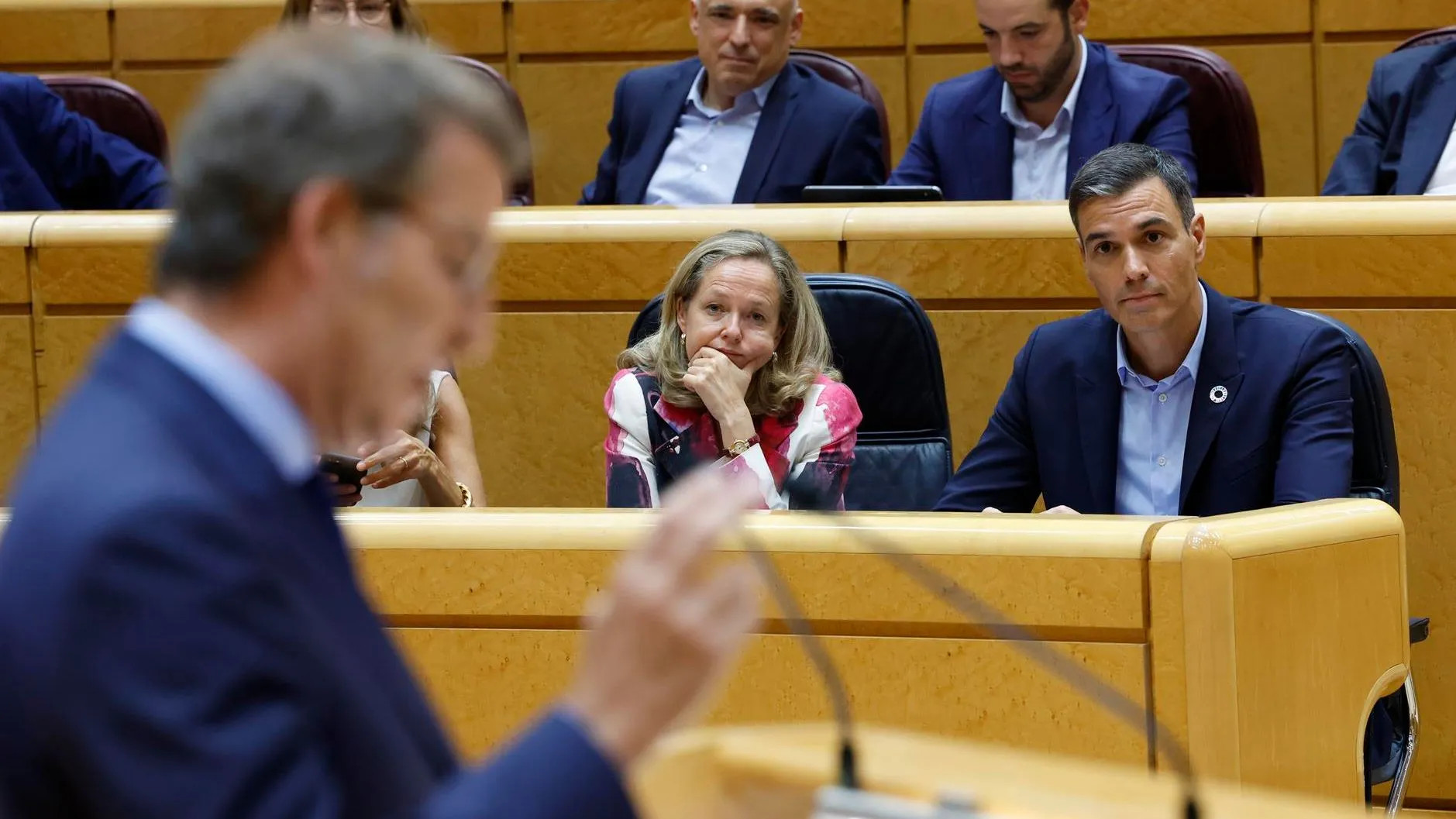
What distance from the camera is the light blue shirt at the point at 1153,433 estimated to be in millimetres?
2240

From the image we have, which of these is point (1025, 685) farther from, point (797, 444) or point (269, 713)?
point (269, 713)

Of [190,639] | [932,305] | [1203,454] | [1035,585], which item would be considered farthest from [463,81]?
[932,305]

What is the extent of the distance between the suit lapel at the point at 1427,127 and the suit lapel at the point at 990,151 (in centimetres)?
67

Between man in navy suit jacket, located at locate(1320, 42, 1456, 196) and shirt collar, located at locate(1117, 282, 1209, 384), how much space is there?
94 cm

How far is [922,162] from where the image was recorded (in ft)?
10.4

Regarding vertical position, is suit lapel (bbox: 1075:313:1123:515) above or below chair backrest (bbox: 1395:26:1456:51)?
below

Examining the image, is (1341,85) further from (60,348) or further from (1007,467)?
(60,348)

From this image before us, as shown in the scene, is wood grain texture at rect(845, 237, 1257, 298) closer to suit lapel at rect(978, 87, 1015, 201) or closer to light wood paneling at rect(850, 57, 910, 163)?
suit lapel at rect(978, 87, 1015, 201)

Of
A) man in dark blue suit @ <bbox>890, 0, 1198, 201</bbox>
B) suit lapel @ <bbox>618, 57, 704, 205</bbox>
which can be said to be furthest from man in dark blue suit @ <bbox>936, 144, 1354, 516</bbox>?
suit lapel @ <bbox>618, 57, 704, 205</bbox>

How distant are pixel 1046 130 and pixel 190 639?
8.82 ft

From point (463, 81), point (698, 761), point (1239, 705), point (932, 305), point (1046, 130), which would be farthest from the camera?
point (1046, 130)

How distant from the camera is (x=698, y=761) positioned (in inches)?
35.6

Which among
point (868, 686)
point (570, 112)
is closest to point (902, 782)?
point (868, 686)

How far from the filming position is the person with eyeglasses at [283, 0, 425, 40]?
10.6ft
